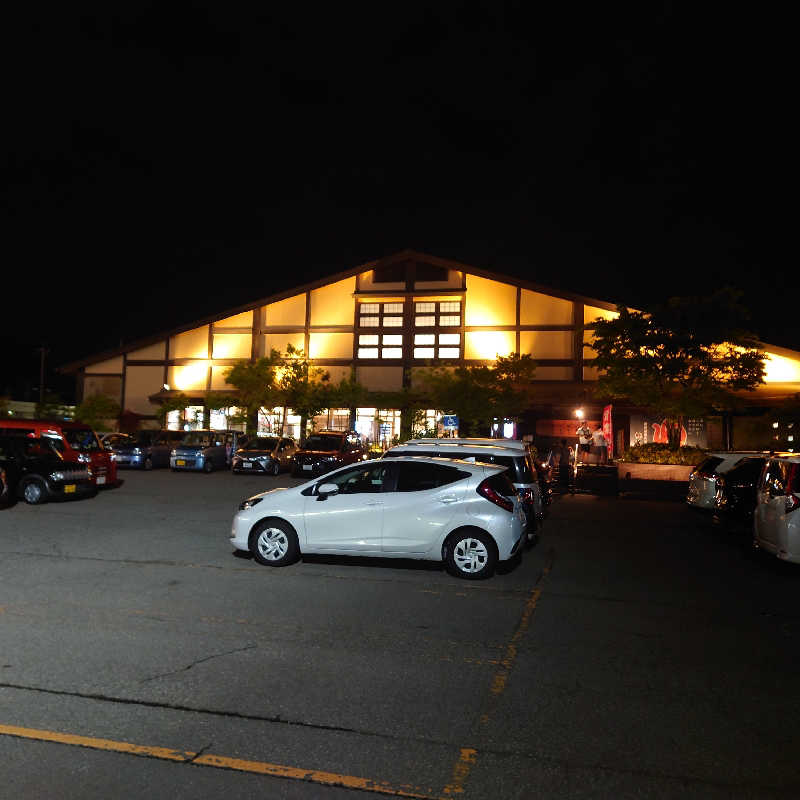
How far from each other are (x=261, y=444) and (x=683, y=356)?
1653 centimetres

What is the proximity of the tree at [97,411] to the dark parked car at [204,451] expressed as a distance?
14159 millimetres

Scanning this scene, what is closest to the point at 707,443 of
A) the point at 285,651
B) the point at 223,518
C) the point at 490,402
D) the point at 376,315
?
the point at 490,402

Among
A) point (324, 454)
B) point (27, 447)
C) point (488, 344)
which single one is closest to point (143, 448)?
point (324, 454)

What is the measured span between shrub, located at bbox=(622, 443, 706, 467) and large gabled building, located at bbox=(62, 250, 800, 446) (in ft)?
40.5

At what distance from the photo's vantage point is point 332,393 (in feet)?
128

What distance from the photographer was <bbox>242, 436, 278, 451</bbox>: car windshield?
29067mm

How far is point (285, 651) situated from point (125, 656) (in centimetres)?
122

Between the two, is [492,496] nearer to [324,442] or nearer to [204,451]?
[324,442]

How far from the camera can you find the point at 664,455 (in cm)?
2419

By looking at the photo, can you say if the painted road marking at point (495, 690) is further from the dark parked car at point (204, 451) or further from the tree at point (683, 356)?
the dark parked car at point (204, 451)

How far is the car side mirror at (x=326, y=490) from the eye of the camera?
30.3 feet

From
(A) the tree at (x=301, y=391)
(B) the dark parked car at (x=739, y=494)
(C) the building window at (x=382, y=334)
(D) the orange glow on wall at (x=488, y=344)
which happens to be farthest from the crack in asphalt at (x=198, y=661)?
(C) the building window at (x=382, y=334)

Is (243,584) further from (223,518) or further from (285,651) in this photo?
(223,518)

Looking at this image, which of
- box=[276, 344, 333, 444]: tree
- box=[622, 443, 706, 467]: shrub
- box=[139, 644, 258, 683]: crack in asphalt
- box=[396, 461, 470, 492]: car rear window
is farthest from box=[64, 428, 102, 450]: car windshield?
box=[276, 344, 333, 444]: tree
